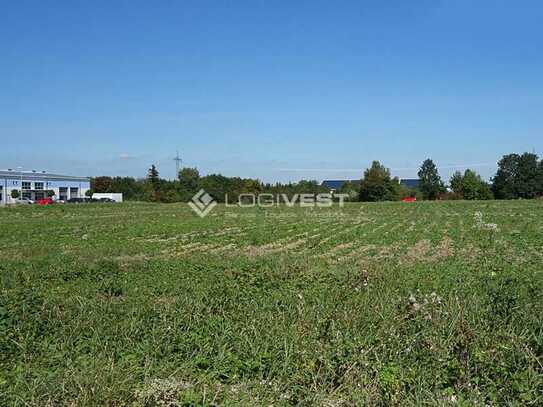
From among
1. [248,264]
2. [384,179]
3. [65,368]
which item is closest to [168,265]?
[248,264]

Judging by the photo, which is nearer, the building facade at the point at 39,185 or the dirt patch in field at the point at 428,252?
the dirt patch in field at the point at 428,252

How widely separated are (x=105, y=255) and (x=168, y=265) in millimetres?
3413

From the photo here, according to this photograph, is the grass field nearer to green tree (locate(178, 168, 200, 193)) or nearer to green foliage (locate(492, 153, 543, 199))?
green tree (locate(178, 168, 200, 193))

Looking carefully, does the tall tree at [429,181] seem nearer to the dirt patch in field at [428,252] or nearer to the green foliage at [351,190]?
the green foliage at [351,190]

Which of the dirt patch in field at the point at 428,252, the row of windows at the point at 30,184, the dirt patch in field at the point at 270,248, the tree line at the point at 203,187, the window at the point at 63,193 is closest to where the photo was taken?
the dirt patch in field at the point at 428,252

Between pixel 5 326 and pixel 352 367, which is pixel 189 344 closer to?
pixel 352 367

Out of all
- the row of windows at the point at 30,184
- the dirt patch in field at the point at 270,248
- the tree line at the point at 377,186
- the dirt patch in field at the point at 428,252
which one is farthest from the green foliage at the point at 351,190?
the dirt patch in field at the point at 270,248

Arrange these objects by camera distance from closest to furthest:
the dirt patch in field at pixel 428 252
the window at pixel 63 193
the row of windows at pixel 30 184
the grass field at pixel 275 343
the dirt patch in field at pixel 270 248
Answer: the grass field at pixel 275 343, the dirt patch in field at pixel 428 252, the dirt patch in field at pixel 270 248, the row of windows at pixel 30 184, the window at pixel 63 193

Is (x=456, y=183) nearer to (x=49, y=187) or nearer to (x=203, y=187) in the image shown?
(x=203, y=187)

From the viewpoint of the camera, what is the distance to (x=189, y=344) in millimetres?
4055

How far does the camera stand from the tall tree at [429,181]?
8620cm

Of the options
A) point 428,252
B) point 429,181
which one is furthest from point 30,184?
point 428,252

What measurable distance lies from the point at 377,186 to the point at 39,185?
63.2 m

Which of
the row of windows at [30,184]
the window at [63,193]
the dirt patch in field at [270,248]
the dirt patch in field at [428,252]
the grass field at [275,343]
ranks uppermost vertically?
the row of windows at [30,184]
